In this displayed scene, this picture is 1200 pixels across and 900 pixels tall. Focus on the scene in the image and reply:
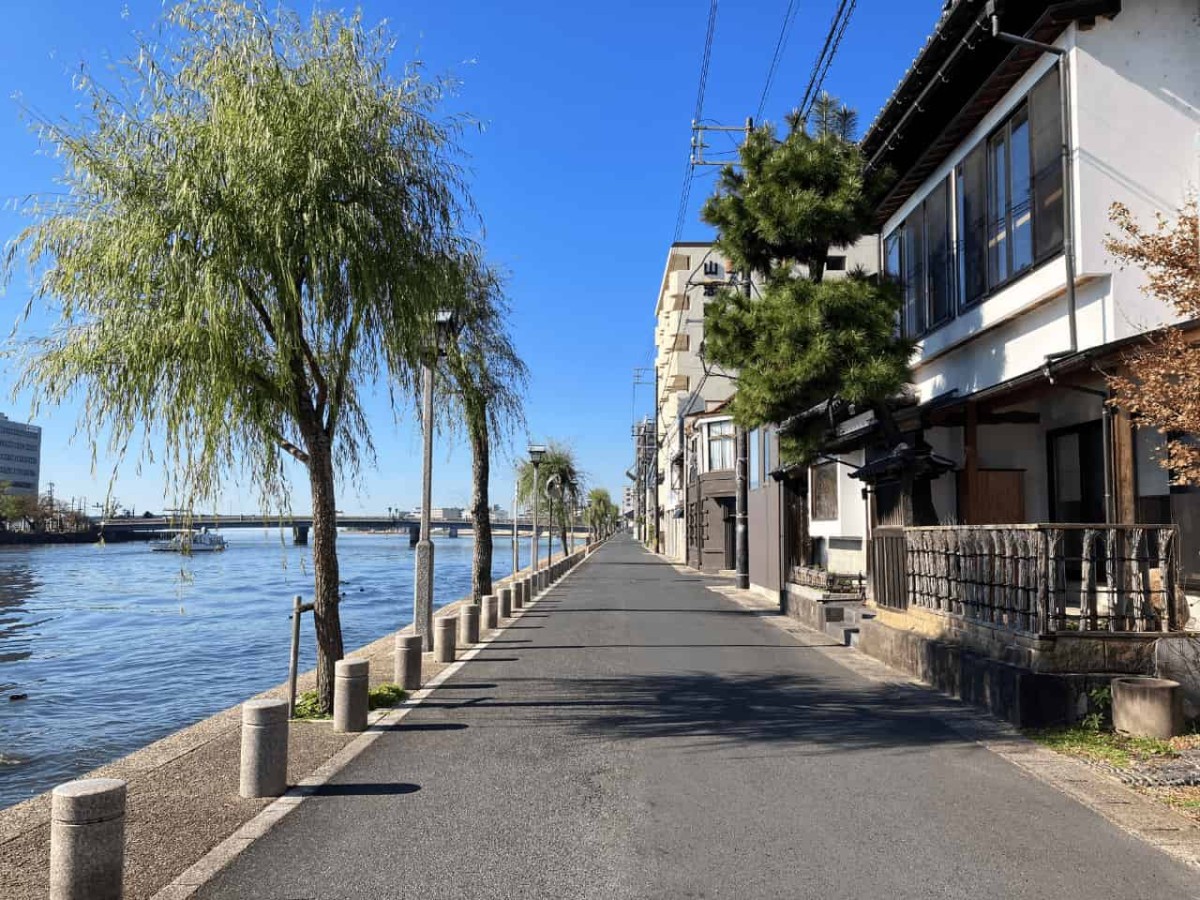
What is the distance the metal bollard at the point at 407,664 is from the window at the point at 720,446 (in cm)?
3280

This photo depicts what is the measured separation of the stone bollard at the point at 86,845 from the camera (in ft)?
15.2

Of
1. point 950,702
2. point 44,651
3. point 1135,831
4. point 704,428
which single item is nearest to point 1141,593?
point 950,702

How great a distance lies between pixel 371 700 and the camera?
404 inches

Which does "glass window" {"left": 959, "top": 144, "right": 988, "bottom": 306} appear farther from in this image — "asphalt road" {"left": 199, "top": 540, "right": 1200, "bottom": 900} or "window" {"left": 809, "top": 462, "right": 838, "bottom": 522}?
"window" {"left": 809, "top": 462, "right": 838, "bottom": 522}

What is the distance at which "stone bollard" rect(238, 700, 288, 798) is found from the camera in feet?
21.9

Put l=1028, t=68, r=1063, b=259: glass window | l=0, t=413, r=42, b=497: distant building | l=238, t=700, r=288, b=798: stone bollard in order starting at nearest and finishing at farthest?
l=238, t=700, r=288, b=798: stone bollard, l=1028, t=68, r=1063, b=259: glass window, l=0, t=413, r=42, b=497: distant building

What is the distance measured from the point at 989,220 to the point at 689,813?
10419 mm

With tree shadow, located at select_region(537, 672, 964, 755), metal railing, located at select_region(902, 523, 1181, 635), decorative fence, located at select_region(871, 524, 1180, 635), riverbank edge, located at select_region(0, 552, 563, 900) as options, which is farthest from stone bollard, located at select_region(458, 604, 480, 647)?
metal railing, located at select_region(902, 523, 1181, 635)

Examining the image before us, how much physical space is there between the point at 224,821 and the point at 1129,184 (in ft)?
35.8

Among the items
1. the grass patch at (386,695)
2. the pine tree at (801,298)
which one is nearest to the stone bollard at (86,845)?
the grass patch at (386,695)

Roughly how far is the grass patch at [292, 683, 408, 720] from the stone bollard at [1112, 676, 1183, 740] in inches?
265

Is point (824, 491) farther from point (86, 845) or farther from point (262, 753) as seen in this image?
point (86, 845)

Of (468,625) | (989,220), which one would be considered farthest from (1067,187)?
(468,625)

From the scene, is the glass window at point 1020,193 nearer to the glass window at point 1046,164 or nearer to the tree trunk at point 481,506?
the glass window at point 1046,164
